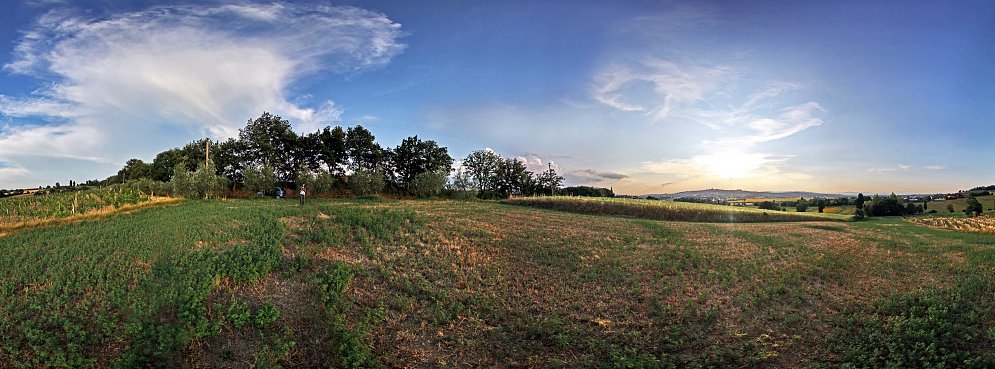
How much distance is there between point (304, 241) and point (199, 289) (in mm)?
5107

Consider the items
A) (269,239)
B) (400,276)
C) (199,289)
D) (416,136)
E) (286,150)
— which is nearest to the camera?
(199,289)

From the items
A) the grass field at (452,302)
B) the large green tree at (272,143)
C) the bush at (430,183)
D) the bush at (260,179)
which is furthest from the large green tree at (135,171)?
the grass field at (452,302)

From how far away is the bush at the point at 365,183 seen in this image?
57.2 meters

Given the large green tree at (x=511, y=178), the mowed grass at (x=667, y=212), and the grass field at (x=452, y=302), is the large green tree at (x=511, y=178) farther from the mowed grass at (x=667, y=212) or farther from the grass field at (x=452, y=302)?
the grass field at (x=452, y=302)

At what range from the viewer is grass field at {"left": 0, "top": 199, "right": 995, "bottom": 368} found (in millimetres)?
9430

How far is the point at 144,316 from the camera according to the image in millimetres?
10516

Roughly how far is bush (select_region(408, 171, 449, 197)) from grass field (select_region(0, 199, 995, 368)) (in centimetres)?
4524

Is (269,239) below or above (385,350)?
above

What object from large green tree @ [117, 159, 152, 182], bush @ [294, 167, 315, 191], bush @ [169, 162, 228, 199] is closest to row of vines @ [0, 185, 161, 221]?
bush @ [169, 162, 228, 199]

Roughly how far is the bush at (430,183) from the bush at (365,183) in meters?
7.33

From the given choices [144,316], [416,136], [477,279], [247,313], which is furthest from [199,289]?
[416,136]

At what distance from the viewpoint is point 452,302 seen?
1200 centimetres

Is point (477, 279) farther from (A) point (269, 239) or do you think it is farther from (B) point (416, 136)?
(B) point (416, 136)

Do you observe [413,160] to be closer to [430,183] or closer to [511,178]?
[430,183]
